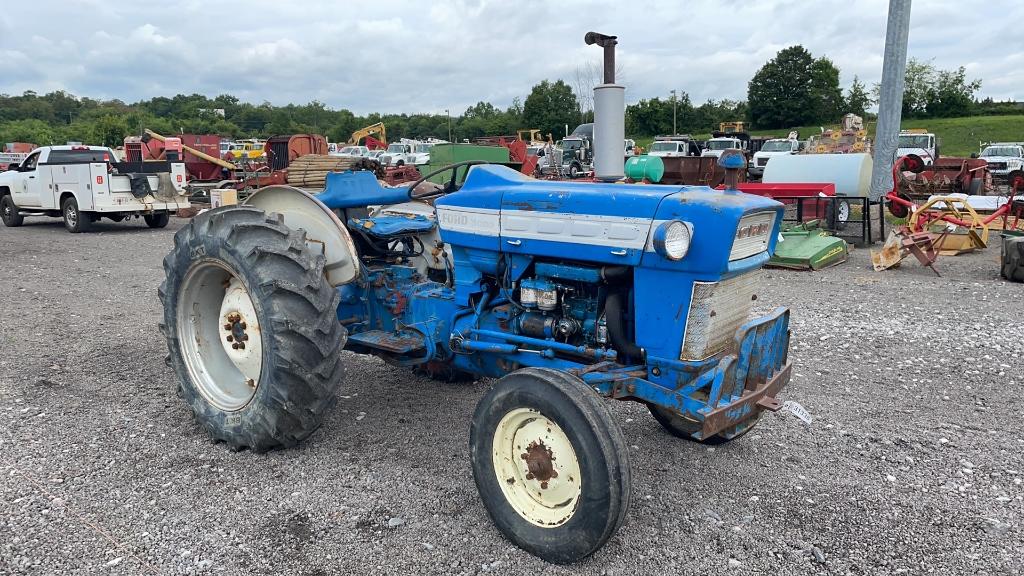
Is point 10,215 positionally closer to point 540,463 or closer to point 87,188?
point 87,188

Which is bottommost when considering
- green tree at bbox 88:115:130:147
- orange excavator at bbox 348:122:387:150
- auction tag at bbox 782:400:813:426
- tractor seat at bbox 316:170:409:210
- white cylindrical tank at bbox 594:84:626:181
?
auction tag at bbox 782:400:813:426

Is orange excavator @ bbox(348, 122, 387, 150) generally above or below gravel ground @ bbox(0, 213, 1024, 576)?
above

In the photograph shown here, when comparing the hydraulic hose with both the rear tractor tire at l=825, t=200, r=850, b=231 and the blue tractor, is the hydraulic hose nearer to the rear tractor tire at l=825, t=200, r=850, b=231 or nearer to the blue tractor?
the blue tractor

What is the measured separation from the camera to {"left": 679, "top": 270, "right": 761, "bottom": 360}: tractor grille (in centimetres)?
296

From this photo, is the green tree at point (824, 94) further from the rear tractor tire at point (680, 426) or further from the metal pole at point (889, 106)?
the rear tractor tire at point (680, 426)

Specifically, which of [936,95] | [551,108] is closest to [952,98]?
[936,95]

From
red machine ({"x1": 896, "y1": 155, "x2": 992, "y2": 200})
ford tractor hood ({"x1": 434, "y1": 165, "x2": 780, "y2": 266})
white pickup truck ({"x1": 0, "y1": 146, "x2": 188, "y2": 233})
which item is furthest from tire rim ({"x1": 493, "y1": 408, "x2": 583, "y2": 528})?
red machine ({"x1": 896, "y1": 155, "x2": 992, "y2": 200})

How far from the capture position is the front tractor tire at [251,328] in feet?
11.3

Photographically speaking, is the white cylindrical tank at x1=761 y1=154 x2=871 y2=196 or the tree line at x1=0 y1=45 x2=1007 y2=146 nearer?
the white cylindrical tank at x1=761 y1=154 x2=871 y2=196

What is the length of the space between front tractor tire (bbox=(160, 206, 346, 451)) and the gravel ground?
260mm

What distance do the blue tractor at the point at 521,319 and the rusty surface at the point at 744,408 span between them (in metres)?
0.01

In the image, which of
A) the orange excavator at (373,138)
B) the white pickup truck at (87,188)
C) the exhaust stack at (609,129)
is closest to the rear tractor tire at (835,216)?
the exhaust stack at (609,129)

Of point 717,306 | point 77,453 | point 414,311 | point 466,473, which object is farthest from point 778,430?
point 77,453

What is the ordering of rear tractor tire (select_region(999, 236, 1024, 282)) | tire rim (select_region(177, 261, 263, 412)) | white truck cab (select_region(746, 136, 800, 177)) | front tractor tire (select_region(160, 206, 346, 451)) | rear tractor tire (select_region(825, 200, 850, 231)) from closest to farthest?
front tractor tire (select_region(160, 206, 346, 451))
tire rim (select_region(177, 261, 263, 412))
rear tractor tire (select_region(999, 236, 1024, 282))
rear tractor tire (select_region(825, 200, 850, 231))
white truck cab (select_region(746, 136, 800, 177))
